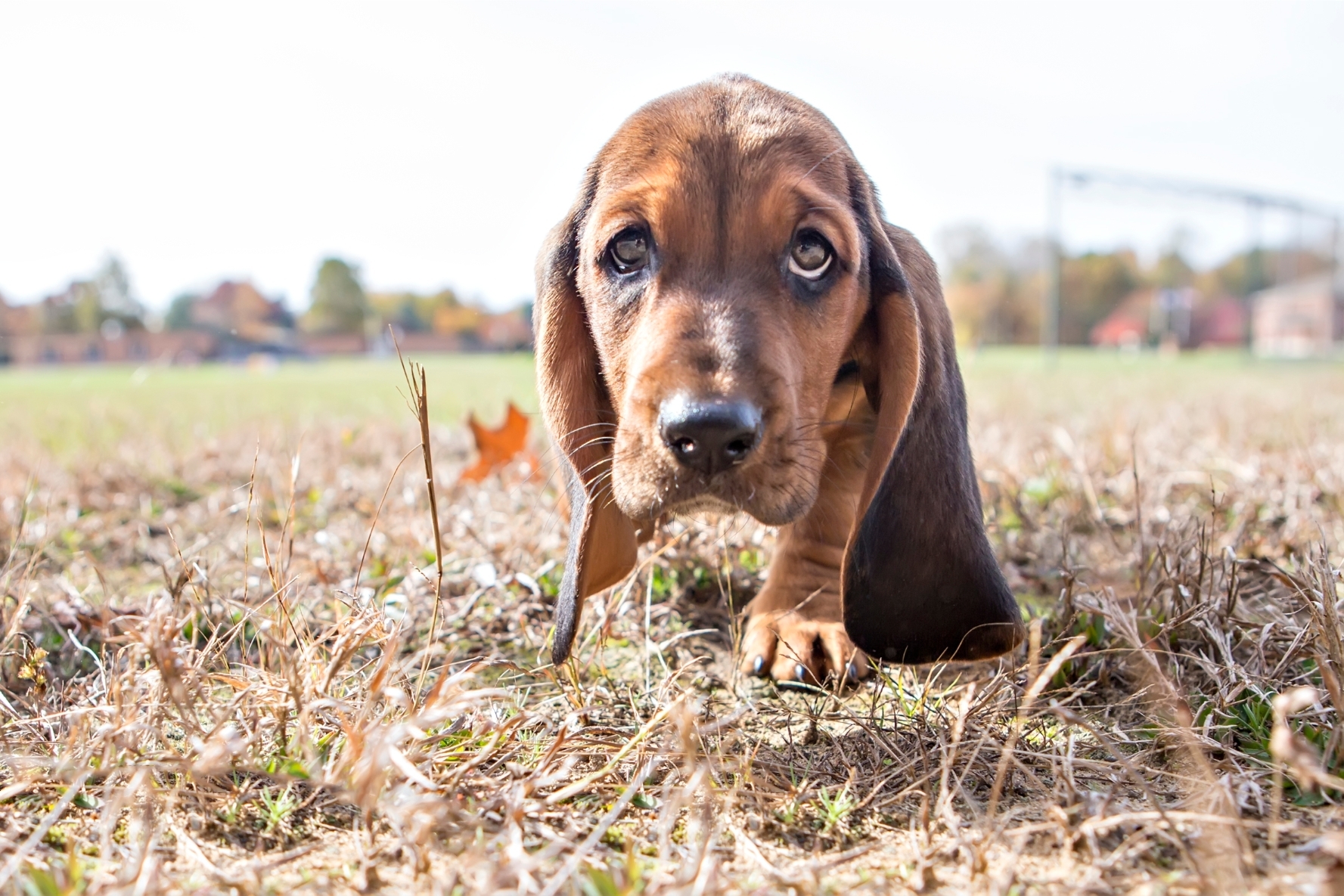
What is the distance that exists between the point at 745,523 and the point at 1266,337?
185ft

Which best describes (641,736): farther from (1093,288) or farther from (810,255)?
(1093,288)

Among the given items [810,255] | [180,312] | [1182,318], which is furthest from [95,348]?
[1182,318]

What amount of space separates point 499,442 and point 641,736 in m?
2.90

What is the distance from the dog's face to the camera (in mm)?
1925

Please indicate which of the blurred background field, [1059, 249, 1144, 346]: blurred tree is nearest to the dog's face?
the blurred background field

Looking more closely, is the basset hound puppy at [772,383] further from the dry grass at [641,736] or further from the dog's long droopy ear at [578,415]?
the dry grass at [641,736]

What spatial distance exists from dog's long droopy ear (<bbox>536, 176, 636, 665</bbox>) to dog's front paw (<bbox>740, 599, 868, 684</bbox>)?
385 millimetres

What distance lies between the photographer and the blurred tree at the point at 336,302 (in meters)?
13.1

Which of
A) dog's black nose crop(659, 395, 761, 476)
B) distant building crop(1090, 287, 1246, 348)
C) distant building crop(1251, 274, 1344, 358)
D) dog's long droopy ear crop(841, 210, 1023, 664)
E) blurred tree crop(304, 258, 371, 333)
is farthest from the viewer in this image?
distant building crop(1090, 287, 1246, 348)

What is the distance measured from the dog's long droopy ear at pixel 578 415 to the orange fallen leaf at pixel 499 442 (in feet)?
5.67

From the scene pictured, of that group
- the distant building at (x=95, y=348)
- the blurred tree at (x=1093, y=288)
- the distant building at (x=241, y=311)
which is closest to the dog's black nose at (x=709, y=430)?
the distant building at (x=241, y=311)

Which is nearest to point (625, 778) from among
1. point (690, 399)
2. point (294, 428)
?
point (690, 399)

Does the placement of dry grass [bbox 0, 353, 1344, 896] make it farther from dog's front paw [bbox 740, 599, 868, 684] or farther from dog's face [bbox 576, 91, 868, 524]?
dog's face [bbox 576, 91, 868, 524]

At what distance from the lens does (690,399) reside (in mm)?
1849
